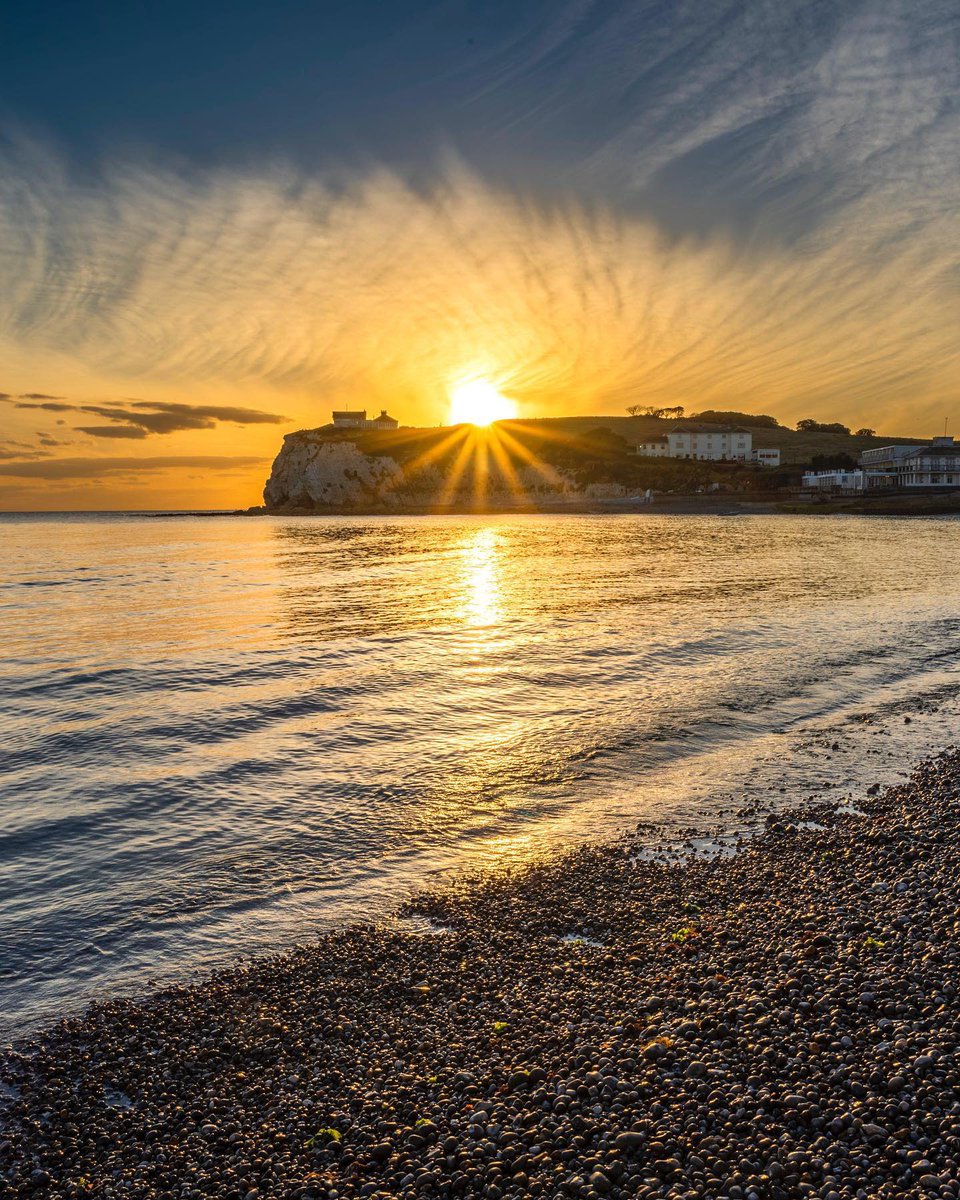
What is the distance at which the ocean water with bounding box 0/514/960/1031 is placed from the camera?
9.52 m

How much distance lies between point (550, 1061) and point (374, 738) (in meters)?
10.5

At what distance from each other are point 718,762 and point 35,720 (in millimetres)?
16214

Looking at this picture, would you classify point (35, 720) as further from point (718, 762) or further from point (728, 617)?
point (728, 617)

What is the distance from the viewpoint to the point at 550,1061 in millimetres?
6023

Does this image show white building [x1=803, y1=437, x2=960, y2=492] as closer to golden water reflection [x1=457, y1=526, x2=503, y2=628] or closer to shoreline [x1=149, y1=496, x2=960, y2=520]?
shoreline [x1=149, y1=496, x2=960, y2=520]

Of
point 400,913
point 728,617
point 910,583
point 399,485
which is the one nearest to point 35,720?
point 400,913

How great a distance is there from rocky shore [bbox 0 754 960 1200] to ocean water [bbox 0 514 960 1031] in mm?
1226

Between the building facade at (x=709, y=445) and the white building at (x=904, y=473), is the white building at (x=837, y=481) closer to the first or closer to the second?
the white building at (x=904, y=473)

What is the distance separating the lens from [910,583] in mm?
37812

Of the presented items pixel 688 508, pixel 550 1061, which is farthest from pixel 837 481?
pixel 550 1061

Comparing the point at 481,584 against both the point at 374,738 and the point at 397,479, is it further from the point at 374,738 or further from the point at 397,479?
the point at 397,479

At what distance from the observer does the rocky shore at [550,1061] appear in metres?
4.98

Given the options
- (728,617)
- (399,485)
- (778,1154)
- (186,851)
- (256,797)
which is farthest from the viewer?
(399,485)

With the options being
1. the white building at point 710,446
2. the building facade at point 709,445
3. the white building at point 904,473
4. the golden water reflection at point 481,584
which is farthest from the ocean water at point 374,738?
the building facade at point 709,445
